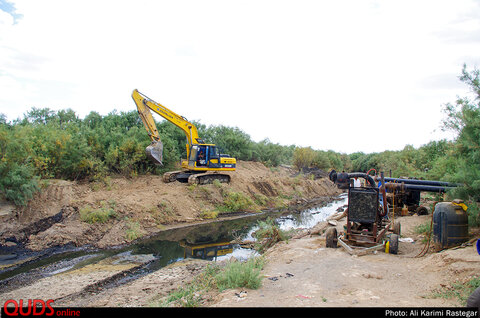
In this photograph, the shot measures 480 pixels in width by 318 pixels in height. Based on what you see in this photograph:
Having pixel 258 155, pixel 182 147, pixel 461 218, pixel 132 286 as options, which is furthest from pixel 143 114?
pixel 258 155

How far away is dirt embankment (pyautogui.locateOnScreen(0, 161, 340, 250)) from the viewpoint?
40.6ft

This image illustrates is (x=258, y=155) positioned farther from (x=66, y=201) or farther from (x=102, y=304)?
(x=102, y=304)

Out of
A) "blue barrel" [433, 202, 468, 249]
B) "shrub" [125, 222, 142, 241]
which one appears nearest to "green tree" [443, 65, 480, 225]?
"blue barrel" [433, 202, 468, 249]

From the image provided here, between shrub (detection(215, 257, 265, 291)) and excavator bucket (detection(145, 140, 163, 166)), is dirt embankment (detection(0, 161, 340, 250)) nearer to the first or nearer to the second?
excavator bucket (detection(145, 140, 163, 166))

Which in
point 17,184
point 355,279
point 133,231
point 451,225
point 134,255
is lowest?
point 134,255

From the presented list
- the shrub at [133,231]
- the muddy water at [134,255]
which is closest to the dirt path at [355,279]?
the muddy water at [134,255]

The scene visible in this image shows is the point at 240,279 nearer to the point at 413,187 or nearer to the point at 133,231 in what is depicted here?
the point at 133,231

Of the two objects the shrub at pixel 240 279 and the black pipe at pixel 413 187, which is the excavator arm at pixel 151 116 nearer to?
the black pipe at pixel 413 187

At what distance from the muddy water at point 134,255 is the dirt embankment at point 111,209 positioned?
0.77 meters

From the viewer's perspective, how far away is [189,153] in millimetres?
21875

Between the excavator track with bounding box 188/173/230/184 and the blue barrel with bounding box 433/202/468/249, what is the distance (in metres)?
14.8

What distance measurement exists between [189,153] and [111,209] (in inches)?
314

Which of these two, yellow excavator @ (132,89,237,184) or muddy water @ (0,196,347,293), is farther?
yellow excavator @ (132,89,237,184)

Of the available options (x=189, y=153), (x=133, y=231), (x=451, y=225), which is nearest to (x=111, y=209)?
(x=133, y=231)
